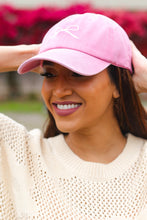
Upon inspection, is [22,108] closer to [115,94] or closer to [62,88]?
[115,94]

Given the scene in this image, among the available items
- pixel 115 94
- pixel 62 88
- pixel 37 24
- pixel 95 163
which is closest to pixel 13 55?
pixel 62 88

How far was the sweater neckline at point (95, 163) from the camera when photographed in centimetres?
191

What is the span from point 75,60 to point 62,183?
611 millimetres

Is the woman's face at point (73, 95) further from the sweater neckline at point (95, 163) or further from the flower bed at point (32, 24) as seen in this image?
the flower bed at point (32, 24)

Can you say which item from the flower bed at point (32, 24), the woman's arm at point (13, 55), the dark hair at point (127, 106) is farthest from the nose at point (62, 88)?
the flower bed at point (32, 24)

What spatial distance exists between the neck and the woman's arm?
48 cm

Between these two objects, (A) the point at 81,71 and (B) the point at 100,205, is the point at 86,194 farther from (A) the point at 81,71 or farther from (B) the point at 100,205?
(A) the point at 81,71

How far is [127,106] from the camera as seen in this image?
204 centimetres

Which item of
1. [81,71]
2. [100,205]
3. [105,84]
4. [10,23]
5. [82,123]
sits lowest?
[10,23]

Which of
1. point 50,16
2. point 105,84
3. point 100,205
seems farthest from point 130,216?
point 50,16

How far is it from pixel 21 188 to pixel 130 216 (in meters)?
0.52

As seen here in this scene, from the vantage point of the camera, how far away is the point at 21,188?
5.92 ft

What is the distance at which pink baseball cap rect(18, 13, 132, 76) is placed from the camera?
1672 millimetres

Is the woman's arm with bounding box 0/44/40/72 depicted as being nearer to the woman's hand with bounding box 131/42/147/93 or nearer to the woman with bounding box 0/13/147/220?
the woman with bounding box 0/13/147/220
